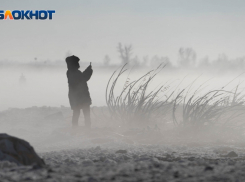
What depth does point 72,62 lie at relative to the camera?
26.1 ft

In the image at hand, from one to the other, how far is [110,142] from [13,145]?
3.28 m

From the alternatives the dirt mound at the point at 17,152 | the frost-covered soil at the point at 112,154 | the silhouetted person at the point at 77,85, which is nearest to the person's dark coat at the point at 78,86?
the silhouetted person at the point at 77,85

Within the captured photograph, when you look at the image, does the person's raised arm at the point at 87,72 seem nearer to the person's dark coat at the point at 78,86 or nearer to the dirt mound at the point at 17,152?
the person's dark coat at the point at 78,86

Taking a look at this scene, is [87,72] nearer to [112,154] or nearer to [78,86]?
[78,86]

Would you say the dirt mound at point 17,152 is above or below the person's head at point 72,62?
below

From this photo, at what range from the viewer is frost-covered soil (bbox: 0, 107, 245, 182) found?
2.27m

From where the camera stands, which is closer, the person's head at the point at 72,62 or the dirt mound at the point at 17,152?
the dirt mound at the point at 17,152

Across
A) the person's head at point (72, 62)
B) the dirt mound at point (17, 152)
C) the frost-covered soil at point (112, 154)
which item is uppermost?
the person's head at point (72, 62)

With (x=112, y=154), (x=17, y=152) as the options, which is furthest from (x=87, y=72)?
(x=17, y=152)

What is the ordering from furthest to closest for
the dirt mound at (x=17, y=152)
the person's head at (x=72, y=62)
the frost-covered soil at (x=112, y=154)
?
the person's head at (x=72, y=62)
the dirt mound at (x=17, y=152)
the frost-covered soil at (x=112, y=154)

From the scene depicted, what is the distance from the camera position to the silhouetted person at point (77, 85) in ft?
26.1

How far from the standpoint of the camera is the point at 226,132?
7.55 meters

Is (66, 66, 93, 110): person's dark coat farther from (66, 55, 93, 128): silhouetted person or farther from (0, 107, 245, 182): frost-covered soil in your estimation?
(0, 107, 245, 182): frost-covered soil

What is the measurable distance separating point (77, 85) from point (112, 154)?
3640 mm
